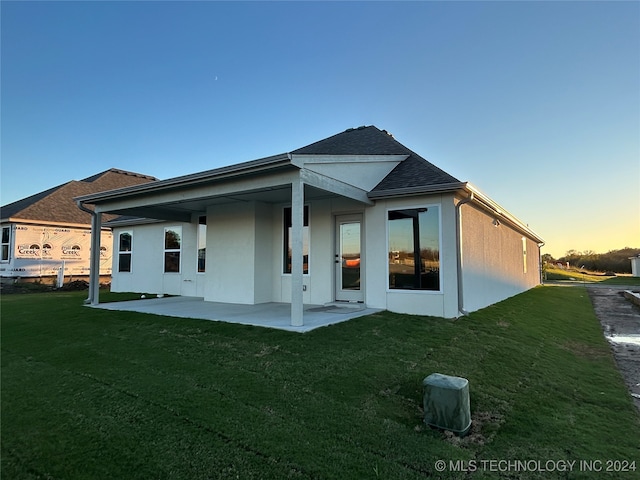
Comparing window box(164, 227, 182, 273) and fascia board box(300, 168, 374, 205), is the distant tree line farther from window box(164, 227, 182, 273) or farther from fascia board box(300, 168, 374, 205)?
window box(164, 227, 182, 273)

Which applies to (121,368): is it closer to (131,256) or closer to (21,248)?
(131,256)

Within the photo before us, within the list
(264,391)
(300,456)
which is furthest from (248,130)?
(300,456)

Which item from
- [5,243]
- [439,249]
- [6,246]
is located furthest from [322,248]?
[5,243]

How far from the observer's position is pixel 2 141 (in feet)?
28.0

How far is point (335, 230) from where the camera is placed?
8.63 meters

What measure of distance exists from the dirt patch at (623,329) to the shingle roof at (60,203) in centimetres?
1943

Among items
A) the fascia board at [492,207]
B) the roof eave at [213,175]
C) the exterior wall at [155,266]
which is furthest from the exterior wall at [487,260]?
the exterior wall at [155,266]

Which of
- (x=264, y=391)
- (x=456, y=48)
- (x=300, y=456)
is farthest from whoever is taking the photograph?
(x=456, y=48)

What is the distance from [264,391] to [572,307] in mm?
12022

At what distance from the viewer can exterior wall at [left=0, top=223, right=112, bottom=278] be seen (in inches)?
658

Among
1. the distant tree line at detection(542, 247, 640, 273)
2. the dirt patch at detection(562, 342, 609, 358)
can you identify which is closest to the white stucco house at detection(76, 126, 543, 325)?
the dirt patch at detection(562, 342, 609, 358)

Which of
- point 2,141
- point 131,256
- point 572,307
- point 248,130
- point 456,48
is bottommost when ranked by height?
point 572,307

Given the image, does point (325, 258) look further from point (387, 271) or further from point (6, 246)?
point (6, 246)

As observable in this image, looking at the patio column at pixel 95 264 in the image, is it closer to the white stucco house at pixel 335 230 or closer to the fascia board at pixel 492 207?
the white stucco house at pixel 335 230
